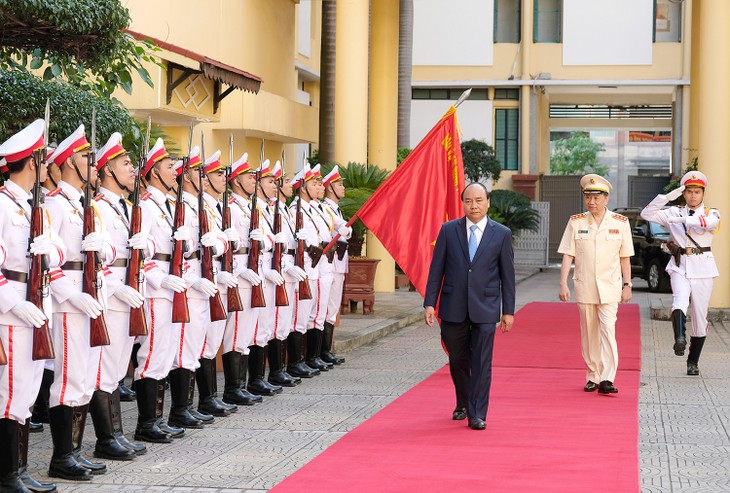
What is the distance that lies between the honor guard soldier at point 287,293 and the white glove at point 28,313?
4.58m

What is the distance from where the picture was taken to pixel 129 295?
7.89 m

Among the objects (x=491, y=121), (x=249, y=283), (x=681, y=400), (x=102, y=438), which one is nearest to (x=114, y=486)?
(x=102, y=438)

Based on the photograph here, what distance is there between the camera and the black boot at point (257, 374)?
1095cm

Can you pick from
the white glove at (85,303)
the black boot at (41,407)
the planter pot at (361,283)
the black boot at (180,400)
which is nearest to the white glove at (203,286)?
the black boot at (180,400)

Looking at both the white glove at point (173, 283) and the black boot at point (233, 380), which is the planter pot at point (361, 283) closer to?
the black boot at point (233, 380)

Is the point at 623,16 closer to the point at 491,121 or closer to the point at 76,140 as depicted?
the point at 491,121

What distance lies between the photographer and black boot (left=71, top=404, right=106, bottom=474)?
297 inches

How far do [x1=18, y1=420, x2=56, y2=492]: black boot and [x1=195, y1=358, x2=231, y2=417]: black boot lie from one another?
8.98ft

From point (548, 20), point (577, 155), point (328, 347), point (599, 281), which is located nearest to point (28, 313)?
point (599, 281)

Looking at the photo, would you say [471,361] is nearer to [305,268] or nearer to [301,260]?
[301,260]

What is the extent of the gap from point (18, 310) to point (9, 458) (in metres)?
0.82

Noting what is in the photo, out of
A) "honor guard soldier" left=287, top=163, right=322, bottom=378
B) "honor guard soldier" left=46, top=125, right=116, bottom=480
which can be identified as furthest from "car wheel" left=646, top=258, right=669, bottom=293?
"honor guard soldier" left=46, top=125, right=116, bottom=480

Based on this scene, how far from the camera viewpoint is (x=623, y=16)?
3791cm

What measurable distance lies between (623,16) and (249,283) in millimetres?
29703
